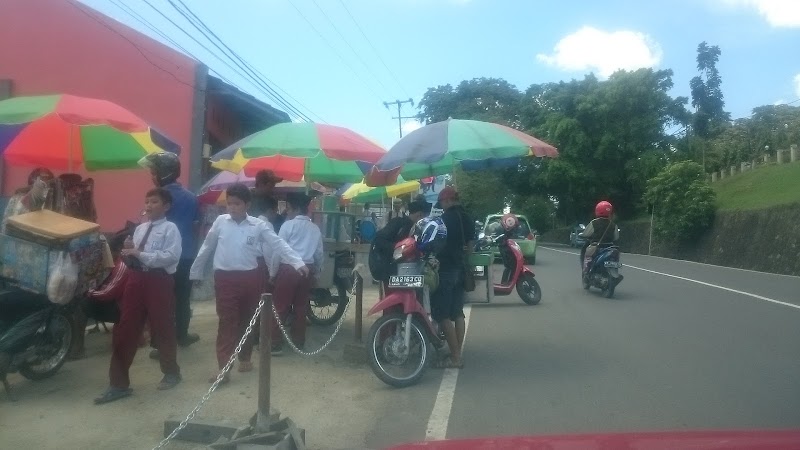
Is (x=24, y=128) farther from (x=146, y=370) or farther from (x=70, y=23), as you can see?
(x=70, y=23)

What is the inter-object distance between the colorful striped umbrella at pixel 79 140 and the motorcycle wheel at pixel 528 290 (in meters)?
7.35

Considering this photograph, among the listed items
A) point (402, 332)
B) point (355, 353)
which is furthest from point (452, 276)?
point (355, 353)

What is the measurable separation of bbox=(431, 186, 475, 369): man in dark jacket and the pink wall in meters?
7.78

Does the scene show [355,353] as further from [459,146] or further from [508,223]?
[508,223]

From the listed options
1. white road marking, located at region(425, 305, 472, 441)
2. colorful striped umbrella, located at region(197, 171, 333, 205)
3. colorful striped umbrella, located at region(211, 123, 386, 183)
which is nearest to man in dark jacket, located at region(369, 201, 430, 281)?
colorful striped umbrella, located at region(211, 123, 386, 183)

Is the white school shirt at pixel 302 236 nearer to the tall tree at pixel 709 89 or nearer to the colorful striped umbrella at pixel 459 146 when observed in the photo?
the colorful striped umbrella at pixel 459 146

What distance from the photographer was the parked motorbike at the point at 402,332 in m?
7.43

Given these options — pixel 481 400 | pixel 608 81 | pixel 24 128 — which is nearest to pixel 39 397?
pixel 24 128

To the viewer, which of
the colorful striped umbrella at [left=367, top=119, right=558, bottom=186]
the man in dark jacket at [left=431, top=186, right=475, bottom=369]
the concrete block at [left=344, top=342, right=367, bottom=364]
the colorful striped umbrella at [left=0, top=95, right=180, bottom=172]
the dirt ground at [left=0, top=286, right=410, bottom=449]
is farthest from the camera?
the concrete block at [left=344, top=342, right=367, bottom=364]

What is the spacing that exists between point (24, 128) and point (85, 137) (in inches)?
26.3

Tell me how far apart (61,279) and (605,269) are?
1093cm

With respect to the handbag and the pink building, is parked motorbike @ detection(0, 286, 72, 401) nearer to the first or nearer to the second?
the handbag

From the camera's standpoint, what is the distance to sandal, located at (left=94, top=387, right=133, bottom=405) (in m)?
6.61

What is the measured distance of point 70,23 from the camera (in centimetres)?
1498
